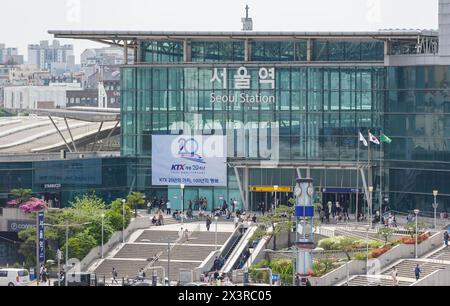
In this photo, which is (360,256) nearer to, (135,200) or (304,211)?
(304,211)

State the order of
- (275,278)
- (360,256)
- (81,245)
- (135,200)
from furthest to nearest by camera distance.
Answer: (135,200)
(81,245)
(360,256)
(275,278)

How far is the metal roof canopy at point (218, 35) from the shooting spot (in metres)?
60.3

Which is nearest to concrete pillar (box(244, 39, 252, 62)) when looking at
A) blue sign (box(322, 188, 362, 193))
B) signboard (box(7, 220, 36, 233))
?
blue sign (box(322, 188, 362, 193))

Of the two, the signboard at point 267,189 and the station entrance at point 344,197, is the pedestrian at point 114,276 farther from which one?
the station entrance at point 344,197

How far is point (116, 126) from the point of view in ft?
234

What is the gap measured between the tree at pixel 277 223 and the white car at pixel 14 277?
9935mm

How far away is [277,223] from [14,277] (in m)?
11.1

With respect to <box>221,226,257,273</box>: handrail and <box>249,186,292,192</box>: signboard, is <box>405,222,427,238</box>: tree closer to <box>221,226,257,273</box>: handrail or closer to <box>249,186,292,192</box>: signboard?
<box>221,226,257,273</box>: handrail

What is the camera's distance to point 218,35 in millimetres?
62250

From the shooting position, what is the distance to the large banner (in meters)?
64.1

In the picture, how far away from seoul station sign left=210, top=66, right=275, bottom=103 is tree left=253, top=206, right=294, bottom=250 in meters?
8.90

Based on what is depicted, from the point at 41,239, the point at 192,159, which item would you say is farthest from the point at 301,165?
the point at 41,239

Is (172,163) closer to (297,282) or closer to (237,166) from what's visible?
(237,166)
